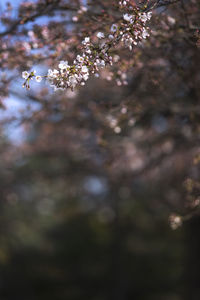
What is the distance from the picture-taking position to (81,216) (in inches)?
700

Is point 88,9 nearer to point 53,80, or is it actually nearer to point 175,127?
point 53,80

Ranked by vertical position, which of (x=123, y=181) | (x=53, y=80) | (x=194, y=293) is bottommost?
(x=53, y=80)

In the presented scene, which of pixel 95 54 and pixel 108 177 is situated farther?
pixel 108 177

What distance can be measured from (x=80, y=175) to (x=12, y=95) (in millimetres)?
6281

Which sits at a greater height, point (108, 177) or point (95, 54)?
point (108, 177)

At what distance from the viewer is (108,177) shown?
489 inches

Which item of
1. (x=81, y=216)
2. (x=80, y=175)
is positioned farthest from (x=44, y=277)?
(x=80, y=175)

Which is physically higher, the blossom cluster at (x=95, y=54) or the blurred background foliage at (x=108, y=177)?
the blurred background foliage at (x=108, y=177)

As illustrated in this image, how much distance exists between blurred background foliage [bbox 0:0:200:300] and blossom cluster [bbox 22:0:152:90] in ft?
2.72

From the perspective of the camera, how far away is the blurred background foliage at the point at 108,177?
5.28 meters

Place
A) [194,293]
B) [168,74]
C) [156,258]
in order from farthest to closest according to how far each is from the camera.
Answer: [156,258] < [194,293] < [168,74]

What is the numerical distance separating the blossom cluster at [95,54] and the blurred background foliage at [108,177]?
0.83 m

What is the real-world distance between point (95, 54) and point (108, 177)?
31.4ft

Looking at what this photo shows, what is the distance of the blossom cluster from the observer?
2.87 m
